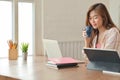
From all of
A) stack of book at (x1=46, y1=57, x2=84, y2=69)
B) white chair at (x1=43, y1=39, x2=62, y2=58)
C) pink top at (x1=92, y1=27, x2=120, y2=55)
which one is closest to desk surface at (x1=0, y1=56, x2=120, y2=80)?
stack of book at (x1=46, y1=57, x2=84, y2=69)

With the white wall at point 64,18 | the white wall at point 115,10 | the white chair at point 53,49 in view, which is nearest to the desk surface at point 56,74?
the white chair at point 53,49

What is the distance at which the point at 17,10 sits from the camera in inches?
142

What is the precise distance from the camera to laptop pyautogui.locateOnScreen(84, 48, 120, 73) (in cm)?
191

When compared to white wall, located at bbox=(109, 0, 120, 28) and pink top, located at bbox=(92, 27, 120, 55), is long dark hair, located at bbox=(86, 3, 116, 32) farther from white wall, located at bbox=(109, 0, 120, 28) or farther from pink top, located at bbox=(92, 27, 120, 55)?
white wall, located at bbox=(109, 0, 120, 28)

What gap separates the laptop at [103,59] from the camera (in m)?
1.91

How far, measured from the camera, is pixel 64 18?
4023 mm

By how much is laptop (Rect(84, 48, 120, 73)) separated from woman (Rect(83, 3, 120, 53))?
0.24m

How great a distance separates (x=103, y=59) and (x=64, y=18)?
2.08 meters

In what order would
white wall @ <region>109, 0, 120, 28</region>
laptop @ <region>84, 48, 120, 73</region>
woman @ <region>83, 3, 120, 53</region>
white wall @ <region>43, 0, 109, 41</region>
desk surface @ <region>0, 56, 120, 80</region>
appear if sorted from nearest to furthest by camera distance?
1. desk surface @ <region>0, 56, 120, 80</region>
2. laptop @ <region>84, 48, 120, 73</region>
3. woman @ <region>83, 3, 120, 53</region>
4. white wall @ <region>43, 0, 109, 41</region>
5. white wall @ <region>109, 0, 120, 28</region>

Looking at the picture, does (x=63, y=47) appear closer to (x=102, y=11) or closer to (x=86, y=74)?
(x=102, y=11)

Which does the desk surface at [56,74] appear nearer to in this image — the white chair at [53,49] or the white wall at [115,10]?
the white chair at [53,49]

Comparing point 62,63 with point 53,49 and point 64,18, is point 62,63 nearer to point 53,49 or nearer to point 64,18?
point 53,49

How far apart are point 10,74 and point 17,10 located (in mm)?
1794

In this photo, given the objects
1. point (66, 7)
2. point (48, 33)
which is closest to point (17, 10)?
point (48, 33)
